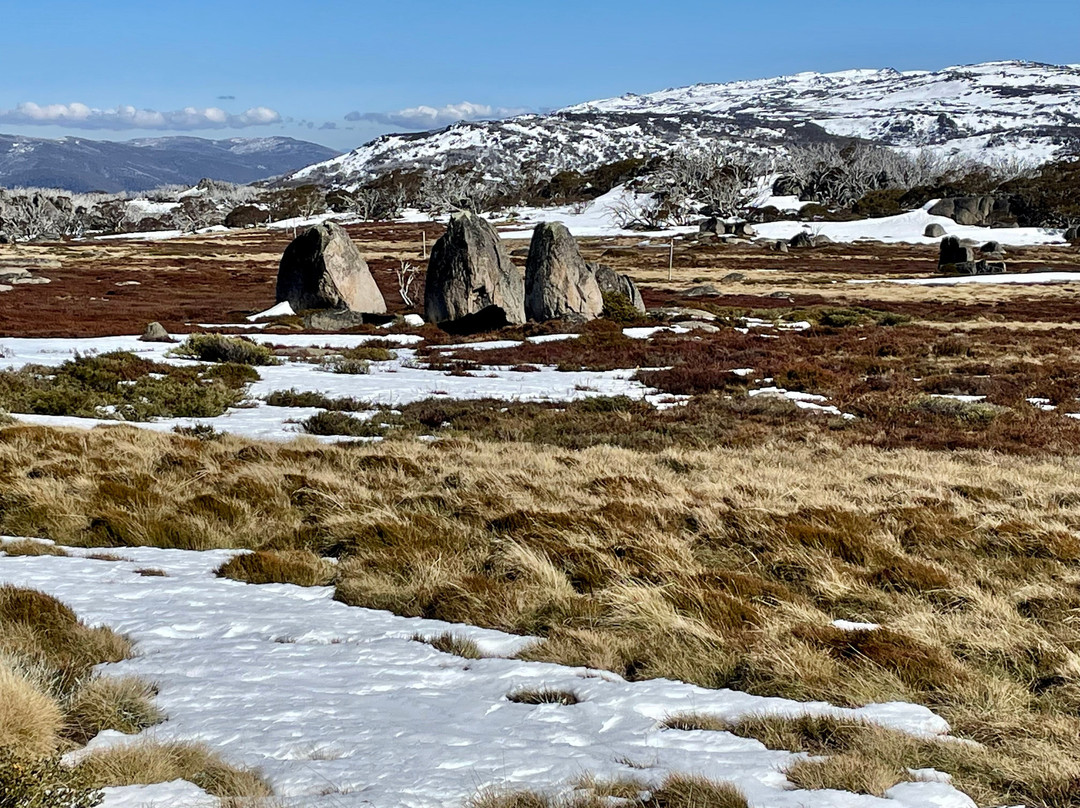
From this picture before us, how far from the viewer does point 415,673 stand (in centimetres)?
529

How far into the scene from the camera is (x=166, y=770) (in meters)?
3.74

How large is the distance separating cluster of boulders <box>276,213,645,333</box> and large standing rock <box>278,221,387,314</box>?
0.16ft

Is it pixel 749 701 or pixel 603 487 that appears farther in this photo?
→ pixel 603 487

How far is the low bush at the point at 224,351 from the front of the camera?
80.5 ft

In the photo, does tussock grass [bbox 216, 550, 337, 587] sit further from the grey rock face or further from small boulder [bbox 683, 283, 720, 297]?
small boulder [bbox 683, 283, 720, 297]

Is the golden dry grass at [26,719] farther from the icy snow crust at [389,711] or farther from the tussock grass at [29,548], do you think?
the tussock grass at [29,548]

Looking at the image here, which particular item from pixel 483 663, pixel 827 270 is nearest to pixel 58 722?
pixel 483 663

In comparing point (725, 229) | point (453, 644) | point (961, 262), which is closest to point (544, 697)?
point (453, 644)

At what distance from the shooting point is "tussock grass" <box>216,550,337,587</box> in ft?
23.7

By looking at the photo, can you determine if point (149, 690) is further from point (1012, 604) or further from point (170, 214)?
point (170, 214)

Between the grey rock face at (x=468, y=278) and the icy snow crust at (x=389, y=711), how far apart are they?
1202 inches

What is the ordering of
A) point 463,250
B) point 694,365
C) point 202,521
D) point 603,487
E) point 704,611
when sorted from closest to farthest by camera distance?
point 704,611 < point 202,521 < point 603,487 < point 694,365 < point 463,250

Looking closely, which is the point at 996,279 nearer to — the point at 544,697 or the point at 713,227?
the point at 713,227

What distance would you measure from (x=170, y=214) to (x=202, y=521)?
204 m
